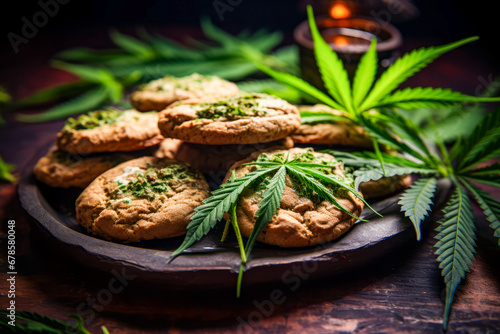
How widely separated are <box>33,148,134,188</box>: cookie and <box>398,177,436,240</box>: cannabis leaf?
97 centimetres

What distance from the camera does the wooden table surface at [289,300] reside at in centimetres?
102

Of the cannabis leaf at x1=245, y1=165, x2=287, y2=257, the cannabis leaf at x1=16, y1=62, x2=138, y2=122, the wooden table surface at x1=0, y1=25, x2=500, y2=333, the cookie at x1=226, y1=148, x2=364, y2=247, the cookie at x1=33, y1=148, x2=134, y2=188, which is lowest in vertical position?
the wooden table surface at x1=0, y1=25, x2=500, y2=333

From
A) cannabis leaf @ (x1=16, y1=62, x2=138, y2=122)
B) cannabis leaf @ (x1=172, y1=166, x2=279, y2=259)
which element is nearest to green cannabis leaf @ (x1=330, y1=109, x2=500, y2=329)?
cannabis leaf @ (x1=172, y1=166, x2=279, y2=259)

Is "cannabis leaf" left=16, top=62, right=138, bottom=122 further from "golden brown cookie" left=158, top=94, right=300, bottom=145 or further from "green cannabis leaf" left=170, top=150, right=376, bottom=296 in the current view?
"green cannabis leaf" left=170, top=150, right=376, bottom=296

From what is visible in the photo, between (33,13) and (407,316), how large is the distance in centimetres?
298

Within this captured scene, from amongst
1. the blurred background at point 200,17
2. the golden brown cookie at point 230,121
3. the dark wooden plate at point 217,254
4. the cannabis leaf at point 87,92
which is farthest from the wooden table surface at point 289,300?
the blurred background at point 200,17

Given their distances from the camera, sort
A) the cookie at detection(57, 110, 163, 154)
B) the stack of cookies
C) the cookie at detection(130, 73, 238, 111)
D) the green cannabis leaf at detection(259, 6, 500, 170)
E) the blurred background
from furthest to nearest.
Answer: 1. the blurred background
2. the cookie at detection(130, 73, 238, 111)
3. the green cannabis leaf at detection(259, 6, 500, 170)
4. the cookie at detection(57, 110, 163, 154)
5. the stack of cookies

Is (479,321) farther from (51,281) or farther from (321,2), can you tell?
(321,2)

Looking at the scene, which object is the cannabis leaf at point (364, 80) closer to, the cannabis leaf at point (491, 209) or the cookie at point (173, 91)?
the cookie at point (173, 91)

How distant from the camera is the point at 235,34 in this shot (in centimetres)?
309

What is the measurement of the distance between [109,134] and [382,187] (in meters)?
0.95

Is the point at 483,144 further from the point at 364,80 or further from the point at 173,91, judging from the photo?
the point at 173,91

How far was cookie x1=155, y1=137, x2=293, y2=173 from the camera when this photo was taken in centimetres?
138

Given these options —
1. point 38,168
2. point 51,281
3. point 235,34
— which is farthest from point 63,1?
point 51,281
